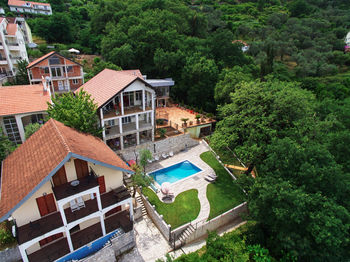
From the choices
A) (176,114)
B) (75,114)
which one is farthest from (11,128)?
(176,114)

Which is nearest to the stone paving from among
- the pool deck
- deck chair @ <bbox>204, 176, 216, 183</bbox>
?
the pool deck

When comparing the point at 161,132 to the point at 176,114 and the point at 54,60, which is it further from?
the point at 54,60

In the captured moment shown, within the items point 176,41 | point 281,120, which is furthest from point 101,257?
point 176,41

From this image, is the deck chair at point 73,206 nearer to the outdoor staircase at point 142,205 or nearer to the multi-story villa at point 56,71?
the outdoor staircase at point 142,205

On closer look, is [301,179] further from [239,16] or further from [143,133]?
[239,16]

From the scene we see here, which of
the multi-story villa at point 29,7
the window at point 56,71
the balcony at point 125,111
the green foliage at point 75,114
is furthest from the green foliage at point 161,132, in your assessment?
the multi-story villa at point 29,7
